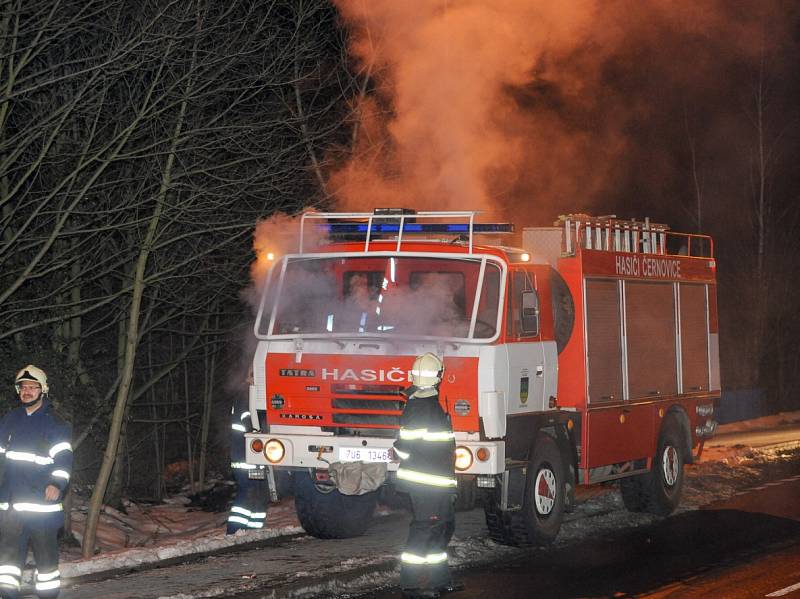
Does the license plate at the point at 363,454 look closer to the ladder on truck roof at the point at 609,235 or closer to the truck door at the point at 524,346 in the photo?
the truck door at the point at 524,346

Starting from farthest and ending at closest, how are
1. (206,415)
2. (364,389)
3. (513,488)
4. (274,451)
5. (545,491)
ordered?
(206,415) → (545,491) → (274,451) → (513,488) → (364,389)

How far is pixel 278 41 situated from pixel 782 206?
30799 mm

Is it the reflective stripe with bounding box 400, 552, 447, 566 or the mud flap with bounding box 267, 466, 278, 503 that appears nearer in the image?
the reflective stripe with bounding box 400, 552, 447, 566

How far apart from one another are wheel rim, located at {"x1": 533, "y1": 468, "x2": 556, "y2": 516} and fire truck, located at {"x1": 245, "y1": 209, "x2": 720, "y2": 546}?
0.06ft

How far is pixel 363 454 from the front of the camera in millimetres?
9555

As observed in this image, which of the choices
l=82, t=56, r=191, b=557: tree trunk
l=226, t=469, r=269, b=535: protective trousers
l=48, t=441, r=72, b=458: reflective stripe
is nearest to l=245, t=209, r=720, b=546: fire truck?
l=226, t=469, r=269, b=535: protective trousers

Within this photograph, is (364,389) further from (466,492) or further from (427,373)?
(427,373)

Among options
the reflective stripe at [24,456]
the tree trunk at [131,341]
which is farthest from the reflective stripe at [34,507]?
the tree trunk at [131,341]

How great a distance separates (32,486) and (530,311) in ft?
14.8

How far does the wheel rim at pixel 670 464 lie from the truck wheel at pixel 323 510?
3.58 m

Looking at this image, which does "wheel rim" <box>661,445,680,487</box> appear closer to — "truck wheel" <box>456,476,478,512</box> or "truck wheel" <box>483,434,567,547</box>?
"truck wheel" <box>483,434,567,547</box>

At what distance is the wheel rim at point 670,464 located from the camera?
12.8 m

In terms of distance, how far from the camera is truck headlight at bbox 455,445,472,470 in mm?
9289

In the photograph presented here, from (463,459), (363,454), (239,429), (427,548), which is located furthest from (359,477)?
(239,429)
